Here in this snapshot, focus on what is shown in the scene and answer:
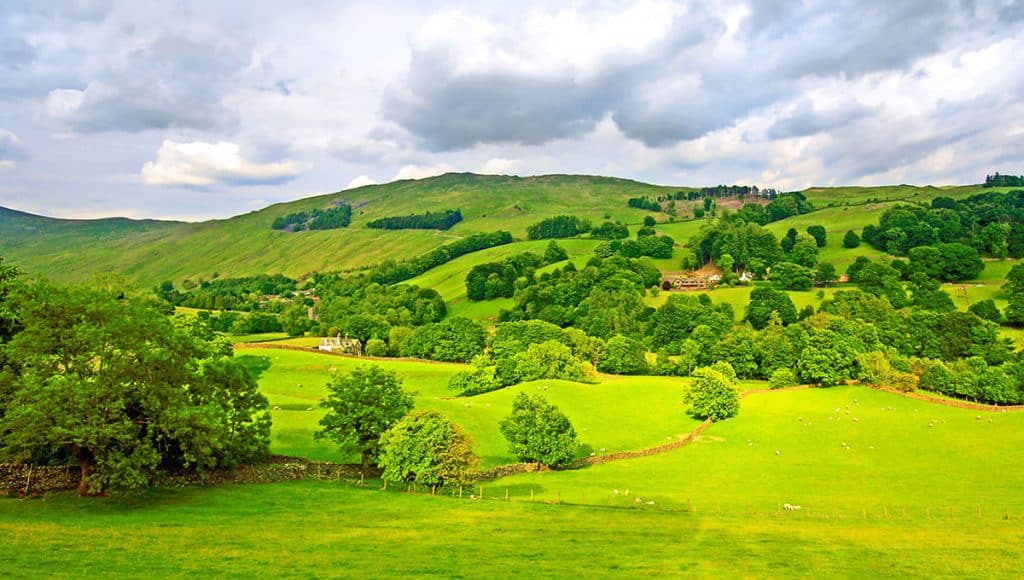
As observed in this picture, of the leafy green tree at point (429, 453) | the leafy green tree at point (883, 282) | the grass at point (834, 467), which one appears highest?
the leafy green tree at point (883, 282)

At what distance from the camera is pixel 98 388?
34.8 metres

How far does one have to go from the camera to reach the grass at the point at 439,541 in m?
26.1

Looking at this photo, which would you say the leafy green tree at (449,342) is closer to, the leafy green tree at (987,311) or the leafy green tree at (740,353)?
the leafy green tree at (740,353)

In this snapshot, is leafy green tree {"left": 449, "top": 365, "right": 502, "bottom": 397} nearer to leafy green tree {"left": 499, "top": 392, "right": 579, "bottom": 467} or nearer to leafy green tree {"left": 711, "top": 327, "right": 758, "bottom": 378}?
leafy green tree {"left": 499, "top": 392, "right": 579, "bottom": 467}

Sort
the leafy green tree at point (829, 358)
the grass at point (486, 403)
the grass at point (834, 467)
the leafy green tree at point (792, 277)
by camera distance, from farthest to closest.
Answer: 1. the leafy green tree at point (792, 277)
2. the leafy green tree at point (829, 358)
3. the grass at point (486, 403)
4. the grass at point (834, 467)

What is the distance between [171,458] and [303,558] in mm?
22969

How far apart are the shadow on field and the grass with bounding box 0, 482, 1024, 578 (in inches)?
2565

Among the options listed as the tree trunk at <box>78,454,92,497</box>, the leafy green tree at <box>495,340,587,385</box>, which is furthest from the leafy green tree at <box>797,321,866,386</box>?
the tree trunk at <box>78,454,92,497</box>

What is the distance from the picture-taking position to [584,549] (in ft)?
102

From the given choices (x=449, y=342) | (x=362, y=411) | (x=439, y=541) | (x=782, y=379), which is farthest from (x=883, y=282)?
(x=439, y=541)

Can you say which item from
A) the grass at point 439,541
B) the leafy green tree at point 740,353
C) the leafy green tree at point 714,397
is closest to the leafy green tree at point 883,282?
the leafy green tree at point 740,353

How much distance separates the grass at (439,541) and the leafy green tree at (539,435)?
18.7 meters

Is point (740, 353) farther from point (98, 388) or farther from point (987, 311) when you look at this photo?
point (98, 388)

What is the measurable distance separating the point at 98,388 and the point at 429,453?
21.8 m
